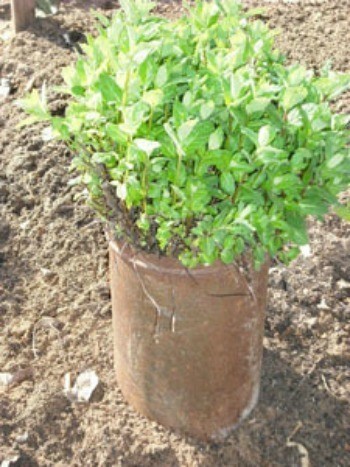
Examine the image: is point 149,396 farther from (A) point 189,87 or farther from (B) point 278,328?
(A) point 189,87

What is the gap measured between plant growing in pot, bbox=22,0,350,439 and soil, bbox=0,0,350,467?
35 cm

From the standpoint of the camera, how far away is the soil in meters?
2.89

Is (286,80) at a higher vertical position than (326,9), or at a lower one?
higher

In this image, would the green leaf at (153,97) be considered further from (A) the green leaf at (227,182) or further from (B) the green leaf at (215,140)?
(A) the green leaf at (227,182)

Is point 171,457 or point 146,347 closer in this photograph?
point 146,347

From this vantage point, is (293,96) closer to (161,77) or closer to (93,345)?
(161,77)

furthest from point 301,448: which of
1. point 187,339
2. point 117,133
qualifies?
point 117,133

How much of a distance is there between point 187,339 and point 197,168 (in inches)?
24.5

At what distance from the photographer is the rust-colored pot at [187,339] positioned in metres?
2.44

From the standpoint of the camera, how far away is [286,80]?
7.87ft

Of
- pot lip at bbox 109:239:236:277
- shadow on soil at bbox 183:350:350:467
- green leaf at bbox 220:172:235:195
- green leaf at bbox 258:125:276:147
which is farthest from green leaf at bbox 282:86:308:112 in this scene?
shadow on soil at bbox 183:350:350:467

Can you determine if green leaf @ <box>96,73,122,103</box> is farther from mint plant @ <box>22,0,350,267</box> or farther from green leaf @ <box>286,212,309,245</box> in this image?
green leaf @ <box>286,212,309,245</box>

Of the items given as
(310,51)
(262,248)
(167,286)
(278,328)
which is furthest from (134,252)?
(310,51)

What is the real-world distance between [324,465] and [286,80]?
4.62 ft
